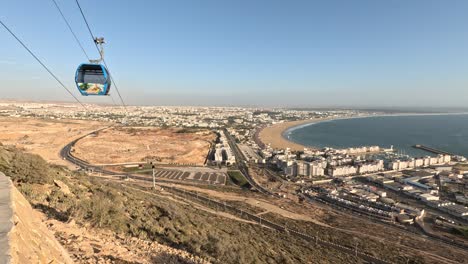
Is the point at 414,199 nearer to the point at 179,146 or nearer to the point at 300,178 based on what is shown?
the point at 300,178

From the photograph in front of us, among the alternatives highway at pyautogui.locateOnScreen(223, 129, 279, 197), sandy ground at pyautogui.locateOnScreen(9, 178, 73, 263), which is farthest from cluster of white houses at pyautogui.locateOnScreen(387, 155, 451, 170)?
sandy ground at pyautogui.locateOnScreen(9, 178, 73, 263)

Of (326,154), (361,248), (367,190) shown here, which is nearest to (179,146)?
(326,154)

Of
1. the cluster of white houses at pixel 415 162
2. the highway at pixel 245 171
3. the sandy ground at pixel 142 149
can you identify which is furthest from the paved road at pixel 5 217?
the cluster of white houses at pixel 415 162

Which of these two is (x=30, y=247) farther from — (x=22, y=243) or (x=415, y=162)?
(x=415, y=162)

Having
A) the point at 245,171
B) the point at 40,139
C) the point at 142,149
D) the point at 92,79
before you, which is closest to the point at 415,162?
the point at 245,171

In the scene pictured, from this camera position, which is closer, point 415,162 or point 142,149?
point 415,162
